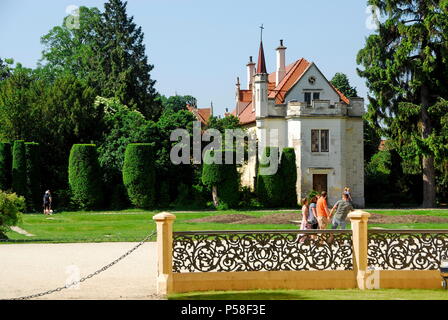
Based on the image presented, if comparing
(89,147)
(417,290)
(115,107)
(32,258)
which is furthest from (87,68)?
(417,290)

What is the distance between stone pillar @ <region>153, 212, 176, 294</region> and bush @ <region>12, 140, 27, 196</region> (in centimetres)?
3001

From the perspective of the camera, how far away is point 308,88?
47.7m

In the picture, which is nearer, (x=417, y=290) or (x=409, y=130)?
(x=417, y=290)

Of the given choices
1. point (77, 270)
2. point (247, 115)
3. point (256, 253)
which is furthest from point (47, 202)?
point (256, 253)

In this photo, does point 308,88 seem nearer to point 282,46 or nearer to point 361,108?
point 361,108

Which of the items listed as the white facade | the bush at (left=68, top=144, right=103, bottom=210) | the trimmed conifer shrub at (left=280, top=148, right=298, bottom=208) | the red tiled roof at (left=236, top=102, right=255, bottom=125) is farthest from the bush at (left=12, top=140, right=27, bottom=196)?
the red tiled roof at (left=236, top=102, right=255, bottom=125)

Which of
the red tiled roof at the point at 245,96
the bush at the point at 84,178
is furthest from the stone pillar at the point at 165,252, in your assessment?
the red tiled roof at the point at 245,96

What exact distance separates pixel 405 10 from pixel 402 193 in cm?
1274

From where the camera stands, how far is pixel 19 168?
4062 cm

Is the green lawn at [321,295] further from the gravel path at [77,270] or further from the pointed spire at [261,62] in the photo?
the pointed spire at [261,62]

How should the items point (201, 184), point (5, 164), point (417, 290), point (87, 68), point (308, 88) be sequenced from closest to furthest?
point (417, 290) < point (5, 164) < point (201, 184) < point (308, 88) < point (87, 68)

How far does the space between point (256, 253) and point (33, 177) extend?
31.2 m

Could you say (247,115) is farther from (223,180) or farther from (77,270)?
(77,270)

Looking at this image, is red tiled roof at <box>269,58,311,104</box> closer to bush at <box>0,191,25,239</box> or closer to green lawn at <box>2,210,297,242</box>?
green lawn at <box>2,210,297,242</box>
